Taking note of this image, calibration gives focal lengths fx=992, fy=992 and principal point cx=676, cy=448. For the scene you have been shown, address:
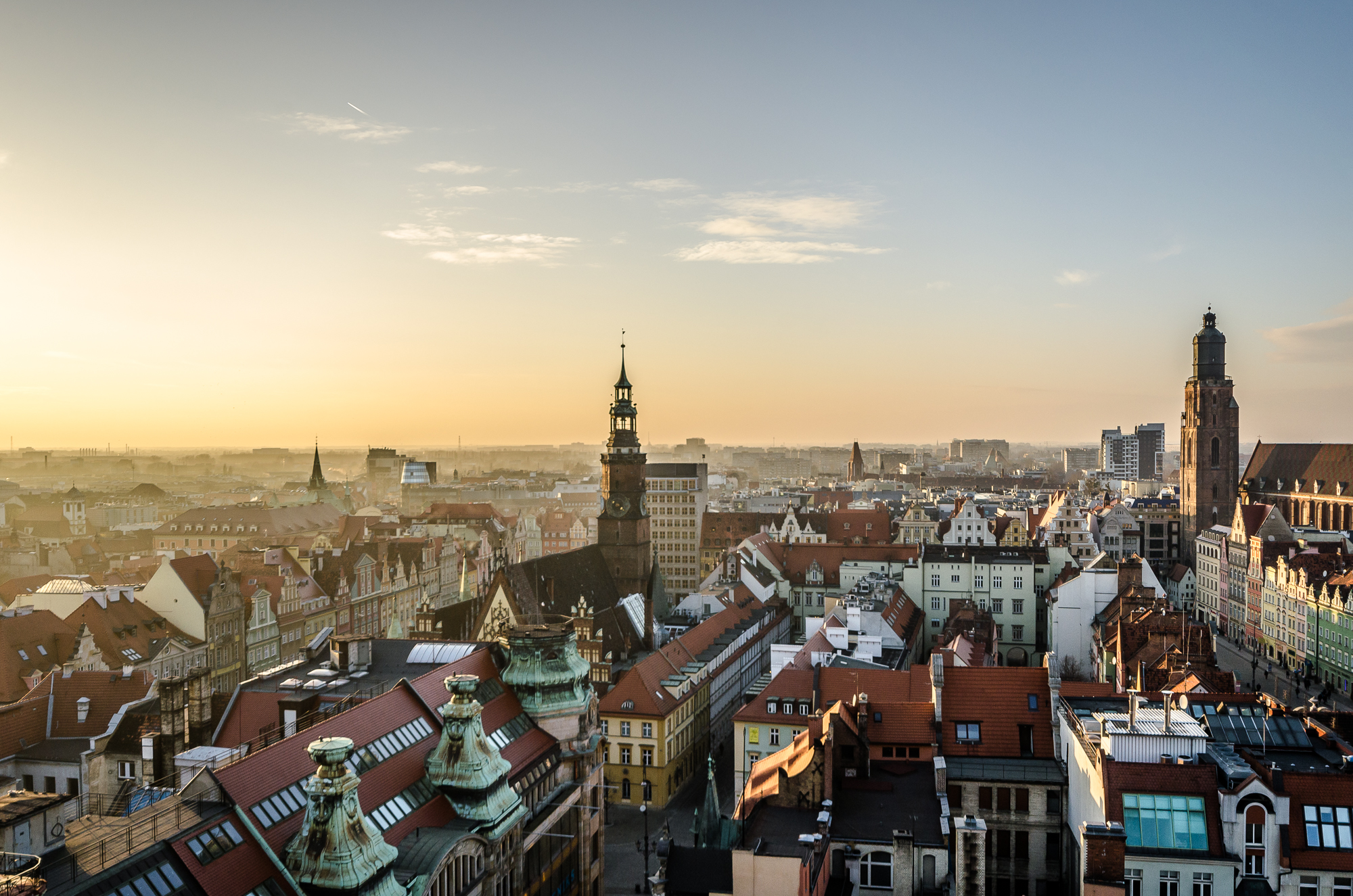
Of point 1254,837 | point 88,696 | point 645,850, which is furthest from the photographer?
point 88,696

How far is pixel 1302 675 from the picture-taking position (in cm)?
8944

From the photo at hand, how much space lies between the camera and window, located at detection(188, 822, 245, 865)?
24969 millimetres

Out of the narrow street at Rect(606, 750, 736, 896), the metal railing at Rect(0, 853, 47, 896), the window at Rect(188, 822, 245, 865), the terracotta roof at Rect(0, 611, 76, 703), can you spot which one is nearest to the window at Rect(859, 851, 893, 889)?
the narrow street at Rect(606, 750, 736, 896)

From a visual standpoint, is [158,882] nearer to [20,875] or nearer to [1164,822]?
[20,875]

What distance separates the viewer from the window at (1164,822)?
3253cm

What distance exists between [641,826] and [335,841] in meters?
33.4

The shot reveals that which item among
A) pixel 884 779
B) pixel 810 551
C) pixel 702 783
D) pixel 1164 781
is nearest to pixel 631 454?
pixel 810 551

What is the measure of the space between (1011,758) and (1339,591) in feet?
205

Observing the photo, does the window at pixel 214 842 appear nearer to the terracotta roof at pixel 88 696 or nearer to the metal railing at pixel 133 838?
the metal railing at pixel 133 838

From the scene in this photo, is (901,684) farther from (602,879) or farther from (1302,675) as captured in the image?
(1302,675)

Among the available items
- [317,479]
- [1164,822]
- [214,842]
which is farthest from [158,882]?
[317,479]

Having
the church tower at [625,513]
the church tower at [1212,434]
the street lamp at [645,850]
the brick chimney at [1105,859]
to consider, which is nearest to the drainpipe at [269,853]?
the brick chimney at [1105,859]

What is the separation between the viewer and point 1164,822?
32.8 metres

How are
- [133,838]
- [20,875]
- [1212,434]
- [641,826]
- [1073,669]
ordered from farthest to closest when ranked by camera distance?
[1212,434]
[1073,669]
[641,826]
[133,838]
[20,875]
